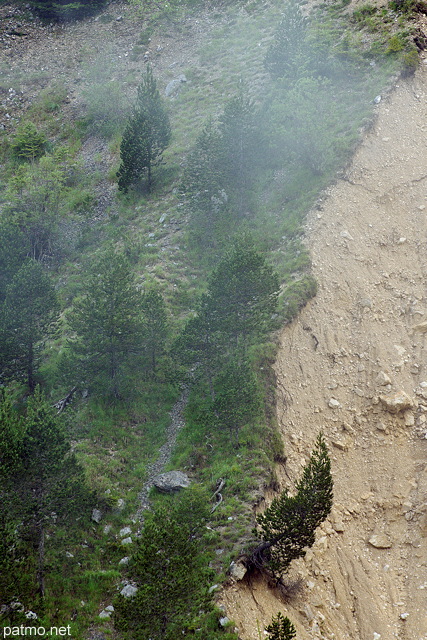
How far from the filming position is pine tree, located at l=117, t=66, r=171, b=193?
5025cm

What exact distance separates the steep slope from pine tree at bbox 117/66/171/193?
1833 centimetres

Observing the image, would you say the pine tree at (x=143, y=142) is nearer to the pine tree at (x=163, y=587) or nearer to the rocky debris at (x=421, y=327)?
the rocky debris at (x=421, y=327)

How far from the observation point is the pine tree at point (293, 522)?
23109 mm

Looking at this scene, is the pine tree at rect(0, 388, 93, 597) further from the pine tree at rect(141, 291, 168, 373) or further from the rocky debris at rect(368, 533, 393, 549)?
the rocky debris at rect(368, 533, 393, 549)

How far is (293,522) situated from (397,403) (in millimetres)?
11173

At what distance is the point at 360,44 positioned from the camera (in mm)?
52438

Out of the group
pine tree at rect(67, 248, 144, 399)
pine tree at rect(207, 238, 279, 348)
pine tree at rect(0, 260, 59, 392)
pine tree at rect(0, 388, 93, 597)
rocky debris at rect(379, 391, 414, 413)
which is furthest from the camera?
pine tree at rect(0, 260, 59, 392)

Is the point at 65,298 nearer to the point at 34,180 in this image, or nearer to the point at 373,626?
the point at 34,180

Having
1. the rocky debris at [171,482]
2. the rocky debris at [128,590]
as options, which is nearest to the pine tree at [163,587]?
the rocky debris at [128,590]

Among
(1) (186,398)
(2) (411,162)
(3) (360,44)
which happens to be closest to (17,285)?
(1) (186,398)

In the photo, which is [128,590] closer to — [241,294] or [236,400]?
[236,400]

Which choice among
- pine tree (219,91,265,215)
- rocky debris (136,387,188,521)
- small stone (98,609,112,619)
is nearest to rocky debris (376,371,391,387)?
rocky debris (136,387,188,521)

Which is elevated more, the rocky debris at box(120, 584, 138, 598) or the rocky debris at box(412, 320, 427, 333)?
the rocky debris at box(120, 584, 138, 598)

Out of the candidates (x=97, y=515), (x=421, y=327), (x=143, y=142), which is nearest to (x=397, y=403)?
(x=421, y=327)
